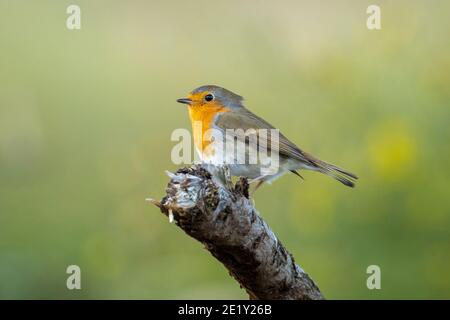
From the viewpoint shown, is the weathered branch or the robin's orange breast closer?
the weathered branch

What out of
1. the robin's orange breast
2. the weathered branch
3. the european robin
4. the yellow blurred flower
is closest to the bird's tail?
the european robin

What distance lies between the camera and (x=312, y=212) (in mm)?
5031

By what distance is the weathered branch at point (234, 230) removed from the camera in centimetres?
290

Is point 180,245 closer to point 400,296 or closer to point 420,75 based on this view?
point 400,296

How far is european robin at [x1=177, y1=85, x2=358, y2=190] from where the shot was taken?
4.72 meters

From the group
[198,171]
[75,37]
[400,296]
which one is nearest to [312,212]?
[400,296]

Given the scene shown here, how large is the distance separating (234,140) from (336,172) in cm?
71

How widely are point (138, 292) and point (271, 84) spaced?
9.75 feet

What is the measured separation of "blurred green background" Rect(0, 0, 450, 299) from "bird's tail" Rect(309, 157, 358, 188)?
0.29 meters

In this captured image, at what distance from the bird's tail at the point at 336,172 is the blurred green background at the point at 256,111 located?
0.95ft

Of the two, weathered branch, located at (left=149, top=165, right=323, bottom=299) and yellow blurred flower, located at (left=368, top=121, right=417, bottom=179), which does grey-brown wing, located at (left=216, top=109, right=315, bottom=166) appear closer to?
yellow blurred flower, located at (left=368, top=121, right=417, bottom=179)

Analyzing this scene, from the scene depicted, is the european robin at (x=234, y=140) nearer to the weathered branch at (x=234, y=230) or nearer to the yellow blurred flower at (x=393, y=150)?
the yellow blurred flower at (x=393, y=150)

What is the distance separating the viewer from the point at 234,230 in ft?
10.3

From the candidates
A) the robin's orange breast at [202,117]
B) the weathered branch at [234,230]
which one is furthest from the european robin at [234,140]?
the weathered branch at [234,230]
